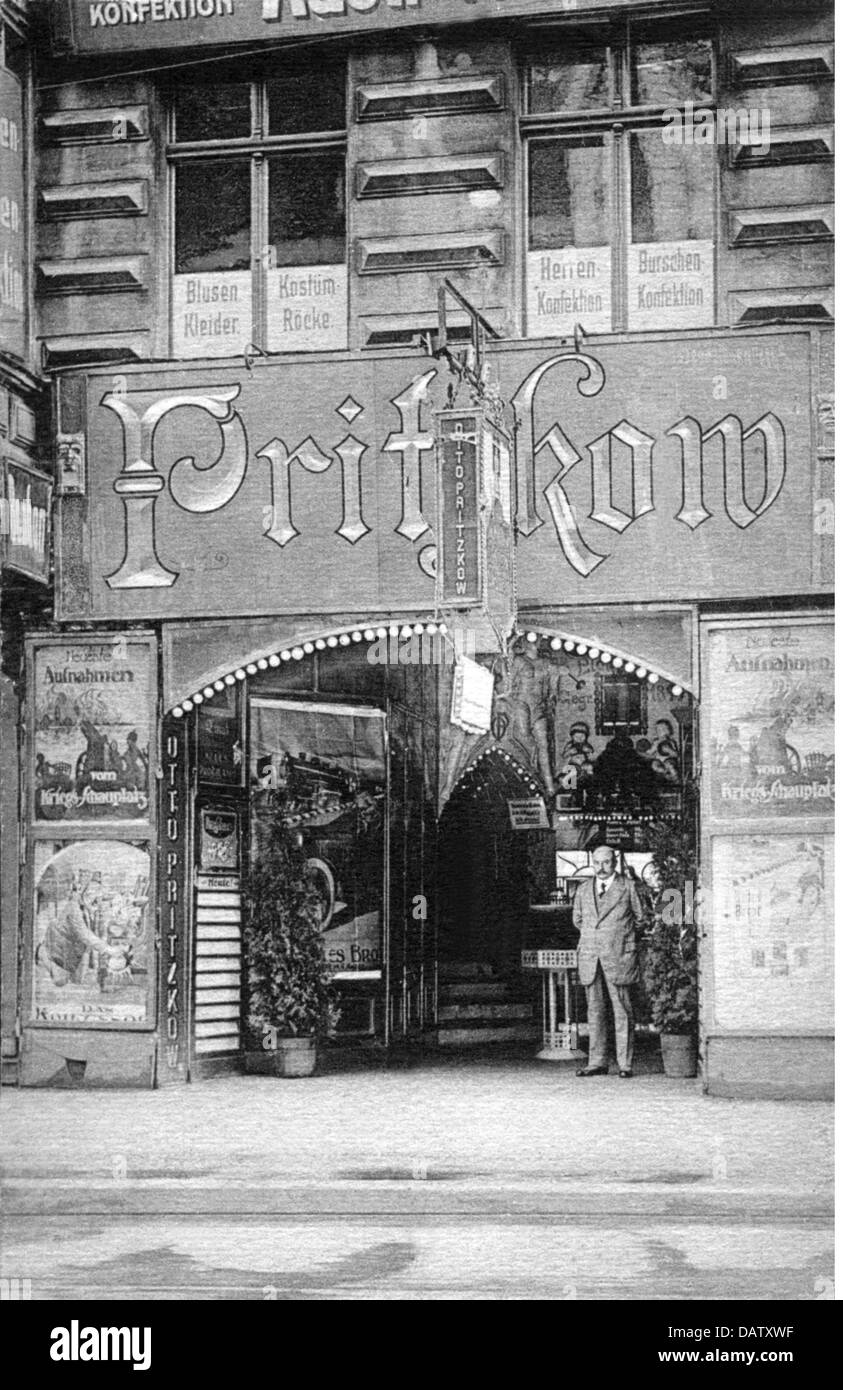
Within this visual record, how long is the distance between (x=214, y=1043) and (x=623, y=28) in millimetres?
4222

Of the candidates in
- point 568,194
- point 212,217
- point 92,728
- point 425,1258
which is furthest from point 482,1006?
point 212,217

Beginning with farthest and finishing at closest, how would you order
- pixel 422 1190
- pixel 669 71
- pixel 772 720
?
pixel 669 71 < pixel 772 720 < pixel 422 1190

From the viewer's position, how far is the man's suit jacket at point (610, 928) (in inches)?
277

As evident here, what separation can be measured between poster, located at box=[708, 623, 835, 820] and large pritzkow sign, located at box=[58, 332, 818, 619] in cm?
21

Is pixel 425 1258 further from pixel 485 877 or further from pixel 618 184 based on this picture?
pixel 618 184

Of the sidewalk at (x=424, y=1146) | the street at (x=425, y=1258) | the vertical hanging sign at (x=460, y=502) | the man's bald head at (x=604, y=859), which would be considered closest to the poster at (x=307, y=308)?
the vertical hanging sign at (x=460, y=502)

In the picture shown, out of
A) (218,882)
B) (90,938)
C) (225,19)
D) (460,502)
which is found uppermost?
(225,19)

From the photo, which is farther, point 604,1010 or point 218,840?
point 218,840

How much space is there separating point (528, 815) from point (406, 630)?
2.82 feet

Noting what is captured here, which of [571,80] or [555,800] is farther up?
[571,80]

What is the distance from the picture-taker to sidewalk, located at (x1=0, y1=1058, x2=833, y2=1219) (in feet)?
22.1

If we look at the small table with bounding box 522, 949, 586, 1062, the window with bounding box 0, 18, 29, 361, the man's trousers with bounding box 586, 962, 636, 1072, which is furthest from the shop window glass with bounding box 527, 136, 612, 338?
the man's trousers with bounding box 586, 962, 636, 1072

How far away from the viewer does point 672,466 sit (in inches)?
279

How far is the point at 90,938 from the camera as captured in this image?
7.23 meters
